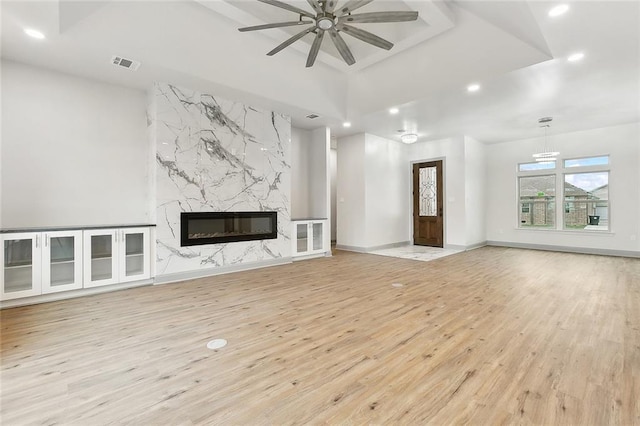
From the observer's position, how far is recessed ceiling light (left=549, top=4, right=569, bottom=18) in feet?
10.5

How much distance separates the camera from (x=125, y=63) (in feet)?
13.4

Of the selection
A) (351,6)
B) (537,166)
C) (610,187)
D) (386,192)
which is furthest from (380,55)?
(610,187)

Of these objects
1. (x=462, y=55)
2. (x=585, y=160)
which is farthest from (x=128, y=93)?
(x=585, y=160)

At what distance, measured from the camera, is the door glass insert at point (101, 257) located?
407 cm

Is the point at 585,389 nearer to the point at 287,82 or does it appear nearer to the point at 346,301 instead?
the point at 346,301

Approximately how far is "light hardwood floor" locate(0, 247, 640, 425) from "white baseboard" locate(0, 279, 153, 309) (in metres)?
0.15

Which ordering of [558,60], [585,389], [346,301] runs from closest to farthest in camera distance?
[585,389] < [346,301] < [558,60]

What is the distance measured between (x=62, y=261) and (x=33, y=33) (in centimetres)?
276

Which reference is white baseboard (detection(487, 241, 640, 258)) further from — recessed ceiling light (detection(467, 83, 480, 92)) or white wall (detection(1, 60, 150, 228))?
white wall (detection(1, 60, 150, 228))

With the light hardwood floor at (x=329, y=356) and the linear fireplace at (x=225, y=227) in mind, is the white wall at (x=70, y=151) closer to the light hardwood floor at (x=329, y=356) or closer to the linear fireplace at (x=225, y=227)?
the linear fireplace at (x=225, y=227)

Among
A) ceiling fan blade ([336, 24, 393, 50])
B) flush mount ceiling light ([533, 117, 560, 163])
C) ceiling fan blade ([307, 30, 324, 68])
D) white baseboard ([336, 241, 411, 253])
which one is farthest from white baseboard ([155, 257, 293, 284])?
flush mount ceiling light ([533, 117, 560, 163])

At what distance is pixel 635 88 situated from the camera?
16.6 ft

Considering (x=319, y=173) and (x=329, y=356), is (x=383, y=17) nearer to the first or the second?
(x=329, y=356)

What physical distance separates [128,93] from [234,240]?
3.04 metres
